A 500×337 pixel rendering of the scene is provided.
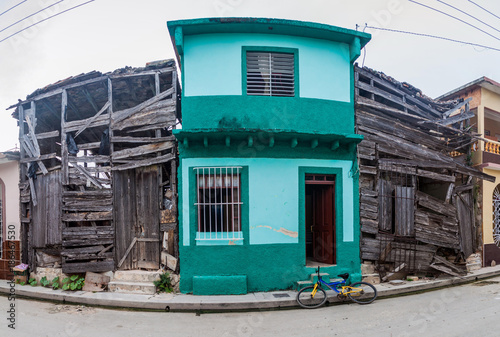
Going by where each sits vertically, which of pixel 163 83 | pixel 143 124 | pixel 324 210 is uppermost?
pixel 163 83

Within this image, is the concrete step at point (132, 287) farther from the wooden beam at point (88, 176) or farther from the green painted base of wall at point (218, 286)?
the wooden beam at point (88, 176)

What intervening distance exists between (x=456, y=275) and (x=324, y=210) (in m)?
4.29

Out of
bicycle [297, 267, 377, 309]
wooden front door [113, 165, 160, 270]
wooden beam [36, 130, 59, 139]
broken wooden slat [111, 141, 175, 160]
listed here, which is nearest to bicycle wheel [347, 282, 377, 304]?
bicycle [297, 267, 377, 309]

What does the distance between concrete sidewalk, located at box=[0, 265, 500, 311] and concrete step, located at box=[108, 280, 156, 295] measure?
0.16 metres

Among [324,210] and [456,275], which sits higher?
[324,210]

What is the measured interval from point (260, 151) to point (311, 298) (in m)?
3.65

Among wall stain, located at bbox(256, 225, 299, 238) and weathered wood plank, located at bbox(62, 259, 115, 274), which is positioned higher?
wall stain, located at bbox(256, 225, 299, 238)

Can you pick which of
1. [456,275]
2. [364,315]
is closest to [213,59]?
[364,315]

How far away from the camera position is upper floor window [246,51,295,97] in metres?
7.51

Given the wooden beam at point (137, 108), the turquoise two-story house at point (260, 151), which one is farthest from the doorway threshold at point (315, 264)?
the wooden beam at point (137, 108)

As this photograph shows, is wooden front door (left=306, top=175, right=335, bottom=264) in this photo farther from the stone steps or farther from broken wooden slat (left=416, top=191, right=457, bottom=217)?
the stone steps

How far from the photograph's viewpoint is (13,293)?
7168mm

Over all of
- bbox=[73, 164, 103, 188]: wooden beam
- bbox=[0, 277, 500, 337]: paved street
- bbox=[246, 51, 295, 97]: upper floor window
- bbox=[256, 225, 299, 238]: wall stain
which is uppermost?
bbox=[246, 51, 295, 97]: upper floor window

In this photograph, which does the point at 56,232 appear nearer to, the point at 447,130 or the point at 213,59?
the point at 213,59
